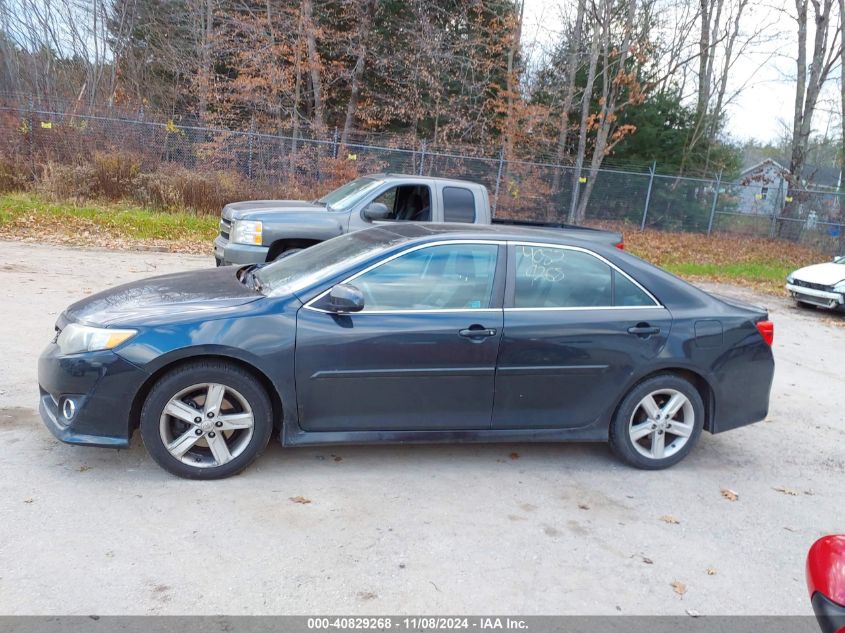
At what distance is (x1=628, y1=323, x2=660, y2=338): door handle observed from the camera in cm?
458

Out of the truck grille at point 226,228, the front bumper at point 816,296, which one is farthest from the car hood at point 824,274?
the truck grille at point 226,228

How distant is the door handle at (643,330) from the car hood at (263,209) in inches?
219

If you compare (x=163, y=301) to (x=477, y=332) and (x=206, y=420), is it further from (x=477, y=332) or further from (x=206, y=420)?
(x=477, y=332)

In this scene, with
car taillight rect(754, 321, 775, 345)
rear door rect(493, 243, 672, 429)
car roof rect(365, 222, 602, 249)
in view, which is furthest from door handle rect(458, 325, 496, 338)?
car taillight rect(754, 321, 775, 345)

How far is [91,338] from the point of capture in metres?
3.90

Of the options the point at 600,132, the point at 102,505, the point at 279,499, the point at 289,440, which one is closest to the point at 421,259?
the point at 289,440

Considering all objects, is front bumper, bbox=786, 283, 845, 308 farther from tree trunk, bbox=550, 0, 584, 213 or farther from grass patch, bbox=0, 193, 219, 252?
grass patch, bbox=0, 193, 219, 252

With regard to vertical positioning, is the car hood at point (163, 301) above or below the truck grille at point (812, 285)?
above

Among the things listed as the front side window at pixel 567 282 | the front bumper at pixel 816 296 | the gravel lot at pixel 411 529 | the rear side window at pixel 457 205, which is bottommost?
the gravel lot at pixel 411 529

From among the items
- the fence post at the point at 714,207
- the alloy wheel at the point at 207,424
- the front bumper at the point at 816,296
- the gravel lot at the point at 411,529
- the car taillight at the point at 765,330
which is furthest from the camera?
the fence post at the point at 714,207

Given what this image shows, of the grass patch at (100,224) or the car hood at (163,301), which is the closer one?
the car hood at (163,301)

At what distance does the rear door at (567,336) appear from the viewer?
4.40m

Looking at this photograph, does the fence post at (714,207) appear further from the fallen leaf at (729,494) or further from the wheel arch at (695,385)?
the fallen leaf at (729,494)

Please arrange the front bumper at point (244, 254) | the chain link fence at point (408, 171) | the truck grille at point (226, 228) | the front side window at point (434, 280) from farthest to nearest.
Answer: the chain link fence at point (408, 171) < the truck grille at point (226, 228) < the front bumper at point (244, 254) < the front side window at point (434, 280)
